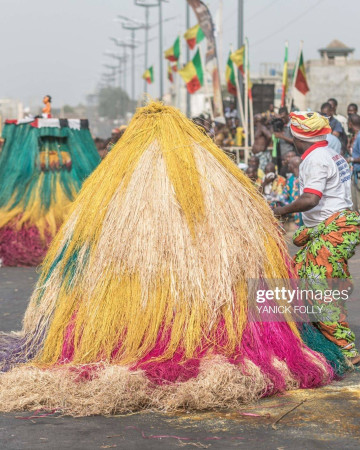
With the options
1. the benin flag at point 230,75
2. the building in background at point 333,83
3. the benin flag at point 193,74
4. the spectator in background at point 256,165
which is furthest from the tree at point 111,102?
the spectator in background at point 256,165

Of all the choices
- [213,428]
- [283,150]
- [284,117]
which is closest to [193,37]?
[284,117]

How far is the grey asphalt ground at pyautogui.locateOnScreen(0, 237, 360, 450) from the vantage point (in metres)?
3.99

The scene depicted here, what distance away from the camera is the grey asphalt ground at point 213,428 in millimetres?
3990

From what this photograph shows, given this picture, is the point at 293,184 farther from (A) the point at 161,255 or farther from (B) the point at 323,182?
(A) the point at 161,255

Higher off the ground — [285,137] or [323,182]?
[285,137]

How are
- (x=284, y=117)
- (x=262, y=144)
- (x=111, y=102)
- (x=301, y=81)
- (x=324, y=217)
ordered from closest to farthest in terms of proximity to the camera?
(x=324, y=217), (x=284, y=117), (x=262, y=144), (x=301, y=81), (x=111, y=102)

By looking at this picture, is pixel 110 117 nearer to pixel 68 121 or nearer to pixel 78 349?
pixel 68 121

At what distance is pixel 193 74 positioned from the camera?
23297mm

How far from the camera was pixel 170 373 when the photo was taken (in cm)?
461

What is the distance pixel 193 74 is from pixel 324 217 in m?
18.4

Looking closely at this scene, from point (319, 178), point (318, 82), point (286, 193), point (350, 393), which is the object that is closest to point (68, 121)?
point (286, 193)

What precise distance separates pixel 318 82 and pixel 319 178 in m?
23.5

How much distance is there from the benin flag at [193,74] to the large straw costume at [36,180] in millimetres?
11925

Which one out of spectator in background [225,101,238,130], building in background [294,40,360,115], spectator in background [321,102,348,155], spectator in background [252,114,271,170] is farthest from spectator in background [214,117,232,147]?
building in background [294,40,360,115]
